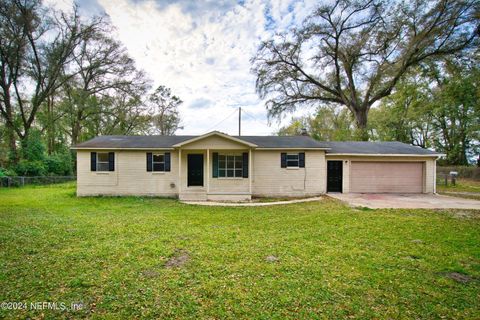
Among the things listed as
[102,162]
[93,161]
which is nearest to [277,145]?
[102,162]

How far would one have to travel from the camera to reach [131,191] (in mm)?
11992

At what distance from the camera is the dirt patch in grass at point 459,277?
3.58 m

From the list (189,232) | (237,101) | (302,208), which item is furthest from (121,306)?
(237,101)

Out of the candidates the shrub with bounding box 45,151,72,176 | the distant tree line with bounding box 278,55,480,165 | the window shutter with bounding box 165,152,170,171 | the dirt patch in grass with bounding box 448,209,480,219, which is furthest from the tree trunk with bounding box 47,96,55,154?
the distant tree line with bounding box 278,55,480,165

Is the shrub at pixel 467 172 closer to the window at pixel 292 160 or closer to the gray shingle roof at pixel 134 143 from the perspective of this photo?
the window at pixel 292 160

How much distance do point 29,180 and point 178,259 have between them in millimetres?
19155

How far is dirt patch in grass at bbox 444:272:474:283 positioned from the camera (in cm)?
358

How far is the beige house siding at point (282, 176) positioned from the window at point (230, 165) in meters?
0.89

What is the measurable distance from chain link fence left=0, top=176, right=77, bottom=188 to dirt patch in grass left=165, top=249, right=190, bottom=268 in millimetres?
18222

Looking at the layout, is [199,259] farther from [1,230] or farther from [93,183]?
[93,183]

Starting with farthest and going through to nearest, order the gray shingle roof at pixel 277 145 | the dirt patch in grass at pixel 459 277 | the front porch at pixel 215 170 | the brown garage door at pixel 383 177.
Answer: the brown garage door at pixel 383 177
the gray shingle roof at pixel 277 145
the front porch at pixel 215 170
the dirt patch in grass at pixel 459 277

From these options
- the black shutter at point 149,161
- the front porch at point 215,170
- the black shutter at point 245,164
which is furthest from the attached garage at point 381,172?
the black shutter at point 149,161

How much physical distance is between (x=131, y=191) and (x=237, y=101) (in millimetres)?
15538

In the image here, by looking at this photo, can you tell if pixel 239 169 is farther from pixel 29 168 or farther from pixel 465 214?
pixel 29 168
